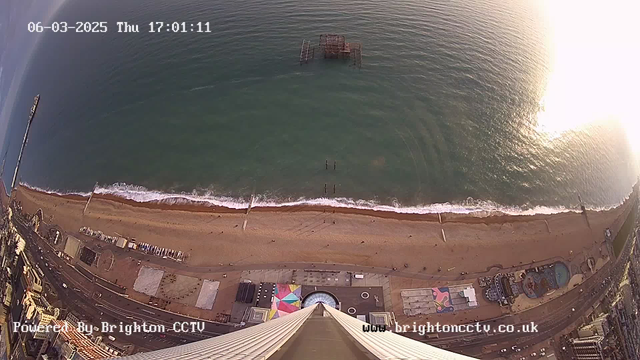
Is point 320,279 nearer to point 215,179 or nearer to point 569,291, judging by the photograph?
point 215,179

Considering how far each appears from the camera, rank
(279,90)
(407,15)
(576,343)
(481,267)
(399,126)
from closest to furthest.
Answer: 1. (576,343)
2. (481,267)
3. (399,126)
4. (279,90)
5. (407,15)

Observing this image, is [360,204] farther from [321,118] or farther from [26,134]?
[26,134]

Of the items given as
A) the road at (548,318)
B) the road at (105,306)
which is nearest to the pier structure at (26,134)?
the road at (105,306)

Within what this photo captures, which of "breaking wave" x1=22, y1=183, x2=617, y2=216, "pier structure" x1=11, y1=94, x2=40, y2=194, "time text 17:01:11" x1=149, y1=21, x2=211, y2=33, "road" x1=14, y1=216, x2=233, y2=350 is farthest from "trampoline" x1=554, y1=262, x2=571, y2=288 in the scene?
"time text 17:01:11" x1=149, y1=21, x2=211, y2=33


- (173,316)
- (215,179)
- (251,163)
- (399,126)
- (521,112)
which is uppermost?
(521,112)

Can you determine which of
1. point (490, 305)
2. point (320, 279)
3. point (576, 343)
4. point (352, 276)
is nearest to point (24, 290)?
point (320, 279)

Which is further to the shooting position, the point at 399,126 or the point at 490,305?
the point at 399,126

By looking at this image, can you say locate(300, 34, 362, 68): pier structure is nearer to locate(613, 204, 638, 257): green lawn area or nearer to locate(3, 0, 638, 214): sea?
locate(3, 0, 638, 214): sea
